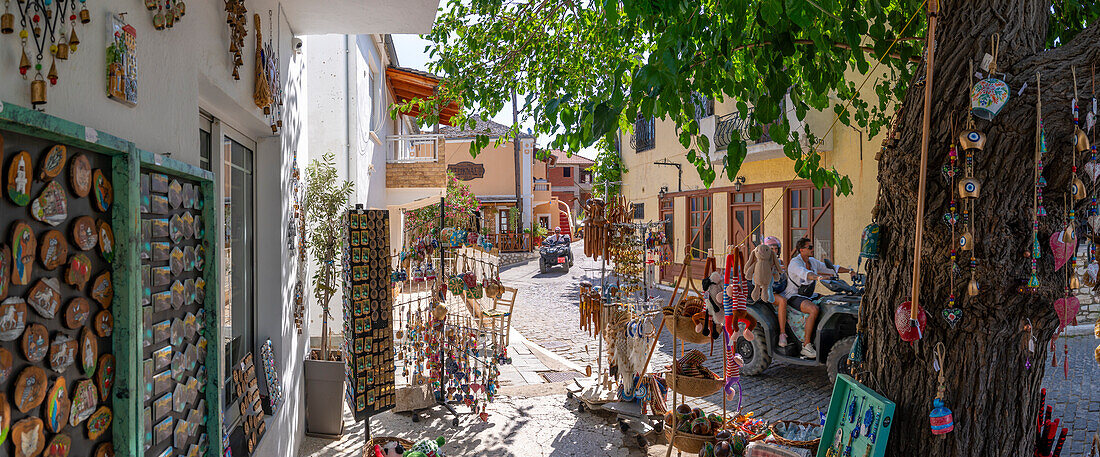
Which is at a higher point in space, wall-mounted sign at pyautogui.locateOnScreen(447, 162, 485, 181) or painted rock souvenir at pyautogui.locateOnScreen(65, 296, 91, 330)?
wall-mounted sign at pyautogui.locateOnScreen(447, 162, 485, 181)

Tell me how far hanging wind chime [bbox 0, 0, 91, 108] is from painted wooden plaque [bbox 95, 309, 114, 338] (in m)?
0.57

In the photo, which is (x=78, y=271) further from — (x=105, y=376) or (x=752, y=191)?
(x=752, y=191)

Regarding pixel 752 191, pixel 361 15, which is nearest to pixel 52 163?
pixel 361 15

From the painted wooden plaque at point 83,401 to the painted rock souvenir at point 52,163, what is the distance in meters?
0.53

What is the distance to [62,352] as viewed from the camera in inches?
56.0

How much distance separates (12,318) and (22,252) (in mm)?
137

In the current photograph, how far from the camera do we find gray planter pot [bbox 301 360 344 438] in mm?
4984

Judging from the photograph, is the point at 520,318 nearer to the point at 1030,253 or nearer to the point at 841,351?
the point at 841,351

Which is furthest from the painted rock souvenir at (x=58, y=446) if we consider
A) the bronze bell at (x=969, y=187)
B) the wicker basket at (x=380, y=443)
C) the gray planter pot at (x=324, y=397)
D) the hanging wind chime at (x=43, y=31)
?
the gray planter pot at (x=324, y=397)

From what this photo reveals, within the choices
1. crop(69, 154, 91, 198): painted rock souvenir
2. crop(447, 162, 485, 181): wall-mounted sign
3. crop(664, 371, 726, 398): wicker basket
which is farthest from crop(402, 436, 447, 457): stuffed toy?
crop(447, 162, 485, 181): wall-mounted sign

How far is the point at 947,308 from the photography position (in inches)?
90.1

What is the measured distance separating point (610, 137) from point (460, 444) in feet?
10.7

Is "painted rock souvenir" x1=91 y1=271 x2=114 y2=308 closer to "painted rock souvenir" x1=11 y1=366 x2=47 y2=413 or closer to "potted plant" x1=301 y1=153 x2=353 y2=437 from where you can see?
"painted rock souvenir" x1=11 y1=366 x2=47 y2=413

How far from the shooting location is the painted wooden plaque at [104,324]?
158cm
